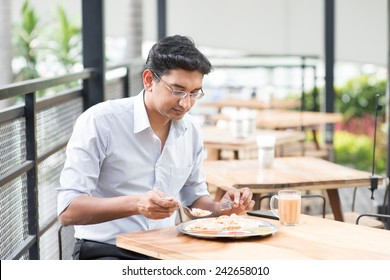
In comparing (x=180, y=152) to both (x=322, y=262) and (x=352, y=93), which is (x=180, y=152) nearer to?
(x=322, y=262)

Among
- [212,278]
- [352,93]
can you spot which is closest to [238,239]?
[212,278]

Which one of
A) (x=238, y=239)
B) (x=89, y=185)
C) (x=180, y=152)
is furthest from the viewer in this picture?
(x=180, y=152)

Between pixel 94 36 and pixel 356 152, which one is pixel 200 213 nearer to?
pixel 94 36

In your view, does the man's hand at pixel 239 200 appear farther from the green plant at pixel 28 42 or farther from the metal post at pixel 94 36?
the green plant at pixel 28 42

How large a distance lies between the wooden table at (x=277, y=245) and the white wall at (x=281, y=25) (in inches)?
325

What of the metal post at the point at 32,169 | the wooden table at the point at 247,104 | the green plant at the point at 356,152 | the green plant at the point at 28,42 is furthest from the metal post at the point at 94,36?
the green plant at the point at 28,42

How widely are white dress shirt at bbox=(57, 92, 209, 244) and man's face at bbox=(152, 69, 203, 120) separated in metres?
0.13

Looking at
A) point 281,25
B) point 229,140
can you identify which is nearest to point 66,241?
point 229,140

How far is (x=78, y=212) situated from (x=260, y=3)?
29.2ft

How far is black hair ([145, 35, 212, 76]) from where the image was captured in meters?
2.70

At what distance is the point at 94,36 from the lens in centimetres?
498

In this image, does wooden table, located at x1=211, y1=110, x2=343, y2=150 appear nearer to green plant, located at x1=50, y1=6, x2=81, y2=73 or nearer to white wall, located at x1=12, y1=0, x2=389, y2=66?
white wall, located at x1=12, y1=0, x2=389, y2=66

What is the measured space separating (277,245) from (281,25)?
9039 mm

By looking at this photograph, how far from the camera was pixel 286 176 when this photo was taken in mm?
4035
